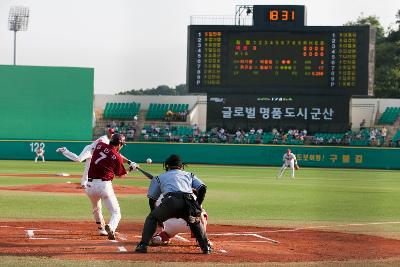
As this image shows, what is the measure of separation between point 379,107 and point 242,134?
12.0 metres

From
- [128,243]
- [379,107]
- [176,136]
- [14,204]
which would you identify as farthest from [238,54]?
[128,243]

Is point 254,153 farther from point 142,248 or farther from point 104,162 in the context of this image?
point 142,248

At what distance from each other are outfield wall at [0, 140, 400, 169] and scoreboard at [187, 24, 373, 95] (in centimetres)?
570

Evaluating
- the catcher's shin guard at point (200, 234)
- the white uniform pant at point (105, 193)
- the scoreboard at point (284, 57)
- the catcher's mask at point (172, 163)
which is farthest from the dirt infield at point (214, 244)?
the scoreboard at point (284, 57)

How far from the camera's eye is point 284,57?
3938 cm

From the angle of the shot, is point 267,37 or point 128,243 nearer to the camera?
point 128,243

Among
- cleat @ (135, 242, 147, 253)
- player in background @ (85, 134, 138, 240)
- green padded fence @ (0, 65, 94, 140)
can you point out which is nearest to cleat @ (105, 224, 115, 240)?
player in background @ (85, 134, 138, 240)

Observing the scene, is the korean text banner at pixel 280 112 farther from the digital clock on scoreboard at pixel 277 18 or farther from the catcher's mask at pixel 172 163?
the catcher's mask at pixel 172 163

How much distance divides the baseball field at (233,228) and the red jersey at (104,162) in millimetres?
923

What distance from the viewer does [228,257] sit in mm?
10547

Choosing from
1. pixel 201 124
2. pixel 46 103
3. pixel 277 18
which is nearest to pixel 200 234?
pixel 277 18

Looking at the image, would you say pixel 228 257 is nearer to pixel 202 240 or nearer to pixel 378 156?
pixel 202 240

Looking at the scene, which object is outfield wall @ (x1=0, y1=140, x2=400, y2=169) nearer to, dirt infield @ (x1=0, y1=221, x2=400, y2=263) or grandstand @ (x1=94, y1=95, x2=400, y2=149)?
grandstand @ (x1=94, y1=95, x2=400, y2=149)

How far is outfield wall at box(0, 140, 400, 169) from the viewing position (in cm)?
4509
